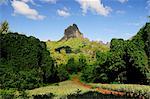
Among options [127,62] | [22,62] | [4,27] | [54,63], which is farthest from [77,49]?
[22,62]

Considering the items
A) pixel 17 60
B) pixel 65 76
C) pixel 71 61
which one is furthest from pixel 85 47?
pixel 17 60

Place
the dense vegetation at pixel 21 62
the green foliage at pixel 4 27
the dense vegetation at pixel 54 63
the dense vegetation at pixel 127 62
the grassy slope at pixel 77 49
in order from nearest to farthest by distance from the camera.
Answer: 1. the dense vegetation at pixel 21 62
2. the dense vegetation at pixel 54 63
3. the dense vegetation at pixel 127 62
4. the green foliage at pixel 4 27
5. the grassy slope at pixel 77 49

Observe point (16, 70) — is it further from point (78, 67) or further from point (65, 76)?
point (78, 67)

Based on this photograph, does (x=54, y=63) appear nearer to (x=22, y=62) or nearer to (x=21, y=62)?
(x=22, y=62)

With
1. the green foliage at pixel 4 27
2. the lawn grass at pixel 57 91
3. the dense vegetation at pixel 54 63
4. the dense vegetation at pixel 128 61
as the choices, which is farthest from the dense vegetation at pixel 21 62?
the dense vegetation at pixel 128 61

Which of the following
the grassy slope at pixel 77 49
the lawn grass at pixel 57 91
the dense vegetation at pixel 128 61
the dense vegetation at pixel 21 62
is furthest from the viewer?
the grassy slope at pixel 77 49

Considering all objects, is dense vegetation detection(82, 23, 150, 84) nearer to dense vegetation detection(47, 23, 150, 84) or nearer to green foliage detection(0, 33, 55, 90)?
dense vegetation detection(47, 23, 150, 84)

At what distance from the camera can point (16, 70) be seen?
136 feet

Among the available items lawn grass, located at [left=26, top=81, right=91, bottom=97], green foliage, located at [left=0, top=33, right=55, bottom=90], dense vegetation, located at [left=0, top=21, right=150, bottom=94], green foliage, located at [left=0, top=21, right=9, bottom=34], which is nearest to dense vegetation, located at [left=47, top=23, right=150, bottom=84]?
dense vegetation, located at [left=0, top=21, right=150, bottom=94]

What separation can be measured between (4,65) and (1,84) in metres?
3.31

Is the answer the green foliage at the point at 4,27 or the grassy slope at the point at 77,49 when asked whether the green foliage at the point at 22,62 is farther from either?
the grassy slope at the point at 77,49

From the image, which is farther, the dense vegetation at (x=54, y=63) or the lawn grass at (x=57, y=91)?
the dense vegetation at (x=54, y=63)

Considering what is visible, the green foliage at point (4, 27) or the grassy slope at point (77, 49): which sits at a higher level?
the grassy slope at point (77, 49)

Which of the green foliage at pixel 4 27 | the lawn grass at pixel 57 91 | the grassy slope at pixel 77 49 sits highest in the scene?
the grassy slope at pixel 77 49
